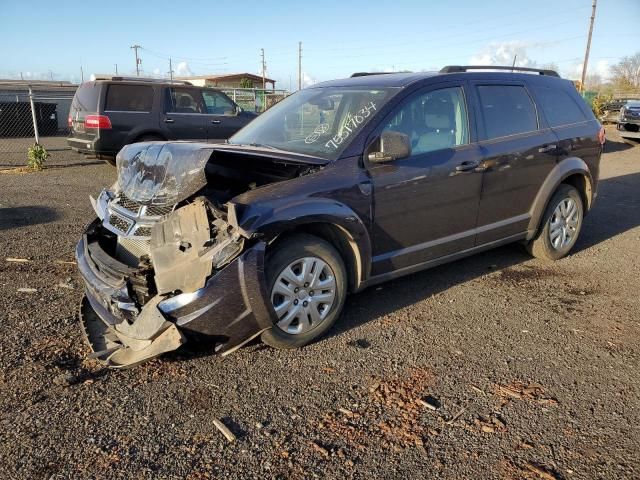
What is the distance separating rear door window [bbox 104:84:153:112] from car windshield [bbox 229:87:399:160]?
6645mm

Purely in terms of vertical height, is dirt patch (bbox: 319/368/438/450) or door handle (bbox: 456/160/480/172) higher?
door handle (bbox: 456/160/480/172)

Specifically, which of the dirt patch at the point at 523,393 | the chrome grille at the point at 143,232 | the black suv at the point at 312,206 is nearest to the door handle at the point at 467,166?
the black suv at the point at 312,206

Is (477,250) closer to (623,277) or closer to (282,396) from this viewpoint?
(623,277)

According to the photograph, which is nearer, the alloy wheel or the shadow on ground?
the alloy wheel

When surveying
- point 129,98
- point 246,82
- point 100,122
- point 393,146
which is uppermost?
point 246,82

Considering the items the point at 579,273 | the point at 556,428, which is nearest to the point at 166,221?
the point at 556,428

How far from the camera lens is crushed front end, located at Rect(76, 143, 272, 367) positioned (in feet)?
10.1

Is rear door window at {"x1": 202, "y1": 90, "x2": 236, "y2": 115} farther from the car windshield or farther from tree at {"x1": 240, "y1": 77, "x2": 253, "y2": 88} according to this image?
tree at {"x1": 240, "y1": 77, "x2": 253, "y2": 88}

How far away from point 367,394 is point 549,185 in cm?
327

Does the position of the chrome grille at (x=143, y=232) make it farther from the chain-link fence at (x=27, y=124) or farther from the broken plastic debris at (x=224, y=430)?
the chain-link fence at (x=27, y=124)

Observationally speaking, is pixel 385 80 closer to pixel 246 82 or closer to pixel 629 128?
pixel 629 128

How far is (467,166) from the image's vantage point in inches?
173

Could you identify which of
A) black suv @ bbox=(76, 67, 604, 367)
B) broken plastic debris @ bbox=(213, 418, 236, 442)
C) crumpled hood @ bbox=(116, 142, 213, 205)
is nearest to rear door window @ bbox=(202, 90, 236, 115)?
black suv @ bbox=(76, 67, 604, 367)

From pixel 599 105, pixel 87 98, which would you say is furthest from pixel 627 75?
pixel 87 98
